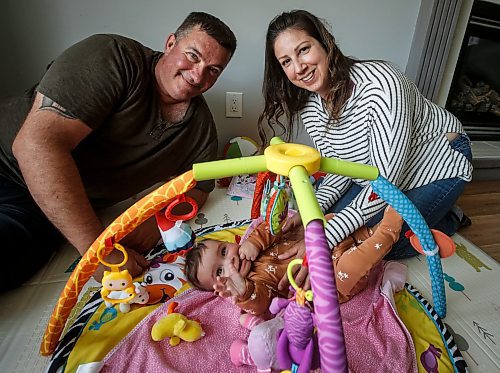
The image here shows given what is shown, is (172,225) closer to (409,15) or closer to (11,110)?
(11,110)

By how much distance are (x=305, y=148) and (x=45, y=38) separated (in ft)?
4.43

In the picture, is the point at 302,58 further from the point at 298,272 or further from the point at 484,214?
the point at 484,214

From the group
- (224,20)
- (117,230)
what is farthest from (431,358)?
(224,20)

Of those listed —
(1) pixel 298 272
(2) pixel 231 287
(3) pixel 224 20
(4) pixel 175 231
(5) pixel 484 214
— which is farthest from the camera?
(5) pixel 484 214

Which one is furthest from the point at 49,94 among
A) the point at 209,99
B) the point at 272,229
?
the point at 209,99

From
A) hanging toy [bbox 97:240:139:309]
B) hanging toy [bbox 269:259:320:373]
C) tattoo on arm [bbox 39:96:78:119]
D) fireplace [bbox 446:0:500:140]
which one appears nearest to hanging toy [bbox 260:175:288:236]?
hanging toy [bbox 269:259:320:373]

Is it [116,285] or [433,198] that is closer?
[116,285]

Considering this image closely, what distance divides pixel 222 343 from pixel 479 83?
2.38 m

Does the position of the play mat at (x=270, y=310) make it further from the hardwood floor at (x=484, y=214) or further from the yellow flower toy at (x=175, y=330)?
the hardwood floor at (x=484, y=214)

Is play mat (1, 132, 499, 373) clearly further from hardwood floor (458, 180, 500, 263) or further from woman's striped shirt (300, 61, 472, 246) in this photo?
hardwood floor (458, 180, 500, 263)

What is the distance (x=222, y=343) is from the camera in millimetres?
891

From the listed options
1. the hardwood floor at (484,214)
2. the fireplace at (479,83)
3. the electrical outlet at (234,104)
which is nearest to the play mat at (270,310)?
the hardwood floor at (484,214)

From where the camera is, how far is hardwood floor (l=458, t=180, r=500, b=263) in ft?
4.96

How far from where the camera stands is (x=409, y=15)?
73.0 inches
